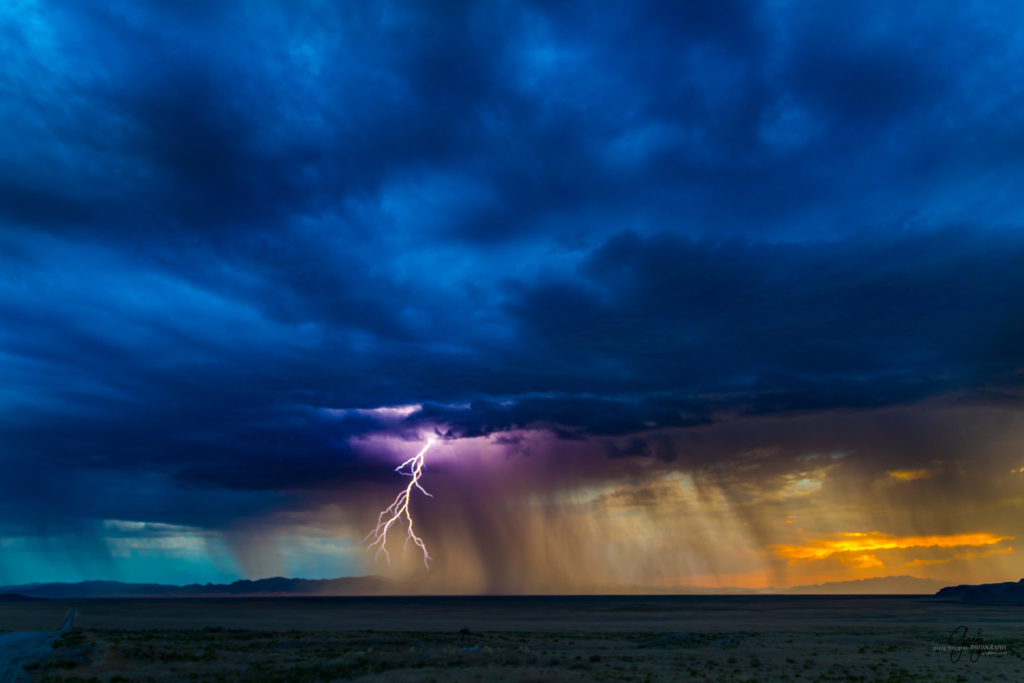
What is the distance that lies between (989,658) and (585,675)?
103ft

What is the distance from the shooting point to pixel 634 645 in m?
55.1

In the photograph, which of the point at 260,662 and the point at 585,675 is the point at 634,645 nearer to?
the point at 585,675

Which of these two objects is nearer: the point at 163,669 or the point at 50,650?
the point at 163,669

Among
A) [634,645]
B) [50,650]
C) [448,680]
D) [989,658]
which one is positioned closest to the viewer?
[448,680]

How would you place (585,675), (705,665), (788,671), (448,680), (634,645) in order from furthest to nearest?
(634,645)
(705,665)
(788,671)
(585,675)
(448,680)

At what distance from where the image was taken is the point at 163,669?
40250 mm

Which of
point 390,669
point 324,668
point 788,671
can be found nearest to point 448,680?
point 390,669

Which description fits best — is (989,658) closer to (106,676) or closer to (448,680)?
(448,680)

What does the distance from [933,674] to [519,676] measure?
24.8 m

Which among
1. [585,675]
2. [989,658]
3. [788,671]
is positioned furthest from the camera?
[989,658]

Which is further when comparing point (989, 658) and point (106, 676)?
point (989, 658)

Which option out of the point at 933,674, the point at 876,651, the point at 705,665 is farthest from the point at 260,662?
the point at 876,651

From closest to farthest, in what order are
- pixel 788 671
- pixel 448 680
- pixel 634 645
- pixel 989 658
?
1. pixel 448 680
2. pixel 788 671
3. pixel 989 658
4. pixel 634 645

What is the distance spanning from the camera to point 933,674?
115 ft
